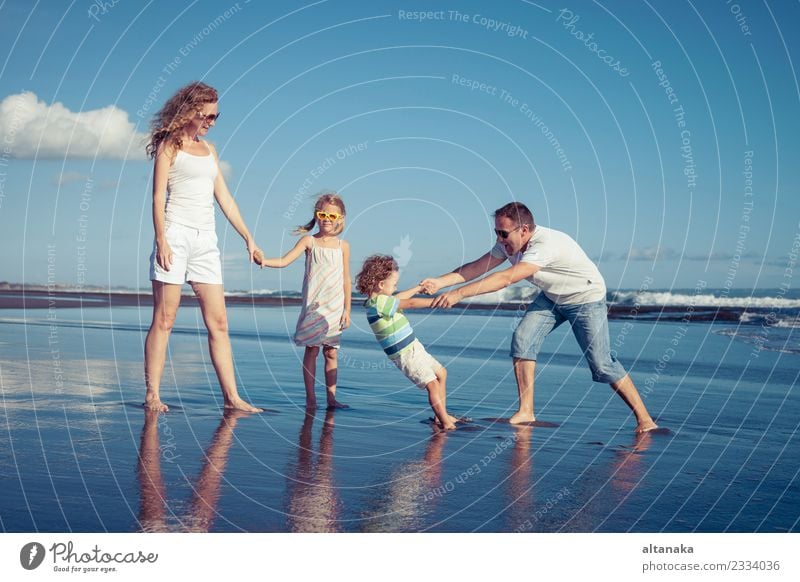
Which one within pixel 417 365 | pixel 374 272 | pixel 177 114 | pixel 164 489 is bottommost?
pixel 164 489

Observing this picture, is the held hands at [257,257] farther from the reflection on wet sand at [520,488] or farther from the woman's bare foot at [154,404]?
the reflection on wet sand at [520,488]

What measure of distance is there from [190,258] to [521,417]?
11.6ft

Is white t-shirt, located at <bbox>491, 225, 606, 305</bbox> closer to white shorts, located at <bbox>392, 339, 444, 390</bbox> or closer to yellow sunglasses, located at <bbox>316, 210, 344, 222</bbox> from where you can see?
white shorts, located at <bbox>392, 339, 444, 390</bbox>

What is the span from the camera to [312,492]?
5332 mm

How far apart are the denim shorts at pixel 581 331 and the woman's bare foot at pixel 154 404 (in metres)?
3.43

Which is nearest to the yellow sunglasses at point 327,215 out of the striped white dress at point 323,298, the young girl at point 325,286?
the young girl at point 325,286

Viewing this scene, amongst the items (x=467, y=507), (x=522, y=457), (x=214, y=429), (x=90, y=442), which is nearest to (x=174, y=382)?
(x=214, y=429)

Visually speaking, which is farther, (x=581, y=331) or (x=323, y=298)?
(x=323, y=298)

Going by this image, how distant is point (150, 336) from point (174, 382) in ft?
6.83

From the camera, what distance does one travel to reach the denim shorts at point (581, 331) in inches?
332

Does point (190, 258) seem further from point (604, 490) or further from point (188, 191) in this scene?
point (604, 490)

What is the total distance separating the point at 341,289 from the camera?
9.33 m

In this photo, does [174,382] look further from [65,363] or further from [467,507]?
[467,507]
